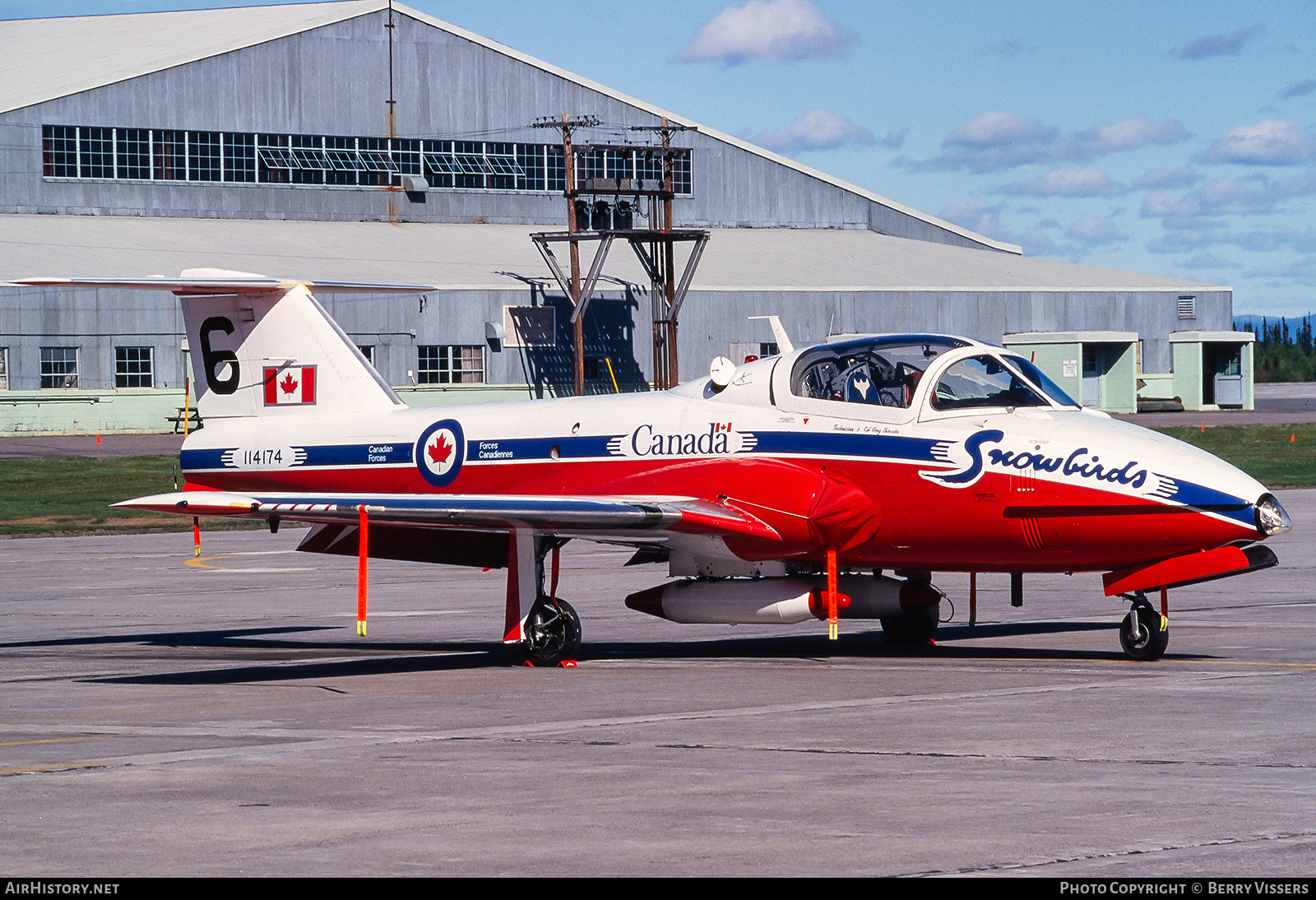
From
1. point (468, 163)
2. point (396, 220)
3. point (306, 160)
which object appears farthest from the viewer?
point (468, 163)

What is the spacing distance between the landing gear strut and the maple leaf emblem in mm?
7050

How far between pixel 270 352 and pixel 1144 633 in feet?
32.6

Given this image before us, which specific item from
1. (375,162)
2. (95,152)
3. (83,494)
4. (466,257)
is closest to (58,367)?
(95,152)

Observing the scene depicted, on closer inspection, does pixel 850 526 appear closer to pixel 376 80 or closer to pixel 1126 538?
pixel 1126 538

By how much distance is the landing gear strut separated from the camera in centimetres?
1468

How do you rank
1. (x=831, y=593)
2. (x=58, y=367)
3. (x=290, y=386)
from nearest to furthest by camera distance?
(x=831, y=593), (x=290, y=386), (x=58, y=367)

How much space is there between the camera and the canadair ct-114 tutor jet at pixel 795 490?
14180 millimetres

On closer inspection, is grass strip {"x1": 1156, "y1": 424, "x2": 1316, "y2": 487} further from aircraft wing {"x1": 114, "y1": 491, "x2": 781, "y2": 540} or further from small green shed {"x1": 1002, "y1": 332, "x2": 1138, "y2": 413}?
aircraft wing {"x1": 114, "y1": 491, "x2": 781, "y2": 540}

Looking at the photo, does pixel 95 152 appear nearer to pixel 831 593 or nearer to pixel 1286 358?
pixel 831 593

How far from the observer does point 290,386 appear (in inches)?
733

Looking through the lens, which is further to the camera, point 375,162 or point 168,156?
point 375,162

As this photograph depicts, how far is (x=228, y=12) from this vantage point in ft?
261

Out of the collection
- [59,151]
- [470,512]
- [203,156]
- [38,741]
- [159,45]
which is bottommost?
[38,741]

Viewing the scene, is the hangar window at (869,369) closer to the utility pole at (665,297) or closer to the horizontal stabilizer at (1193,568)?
the horizontal stabilizer at (1193,568)
